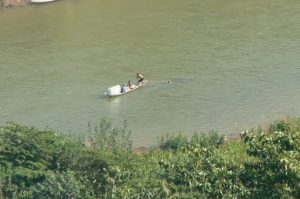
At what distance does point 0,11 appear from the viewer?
30.2 m

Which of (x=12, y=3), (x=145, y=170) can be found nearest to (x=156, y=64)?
(x=145, y=170)

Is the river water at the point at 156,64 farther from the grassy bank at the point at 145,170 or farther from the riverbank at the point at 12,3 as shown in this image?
the grassy bank at the point at 145,170

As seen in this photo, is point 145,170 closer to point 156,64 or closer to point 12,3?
point 156,64

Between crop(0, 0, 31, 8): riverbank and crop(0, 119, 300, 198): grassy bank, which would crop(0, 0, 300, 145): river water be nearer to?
crop(0, 0, 31, 8): riverbank

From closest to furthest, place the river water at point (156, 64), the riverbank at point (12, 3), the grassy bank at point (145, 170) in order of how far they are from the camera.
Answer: the grassy bank at point (145, 170)
the river water at point (156, 64)
the riverbank at point (12, 3)

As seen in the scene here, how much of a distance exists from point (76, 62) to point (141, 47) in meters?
2.32

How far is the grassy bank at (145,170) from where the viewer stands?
8.92m

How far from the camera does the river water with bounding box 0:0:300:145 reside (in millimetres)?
17391

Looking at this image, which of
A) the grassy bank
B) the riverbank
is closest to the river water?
the riverbank

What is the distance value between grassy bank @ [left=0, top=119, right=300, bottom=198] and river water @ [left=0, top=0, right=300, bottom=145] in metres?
4.85

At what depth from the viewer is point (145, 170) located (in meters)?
10.4

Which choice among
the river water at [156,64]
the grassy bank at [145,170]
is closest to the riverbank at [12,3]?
the river water at [156,64]

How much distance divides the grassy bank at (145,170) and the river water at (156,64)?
485cm

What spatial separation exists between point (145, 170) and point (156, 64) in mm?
10841
